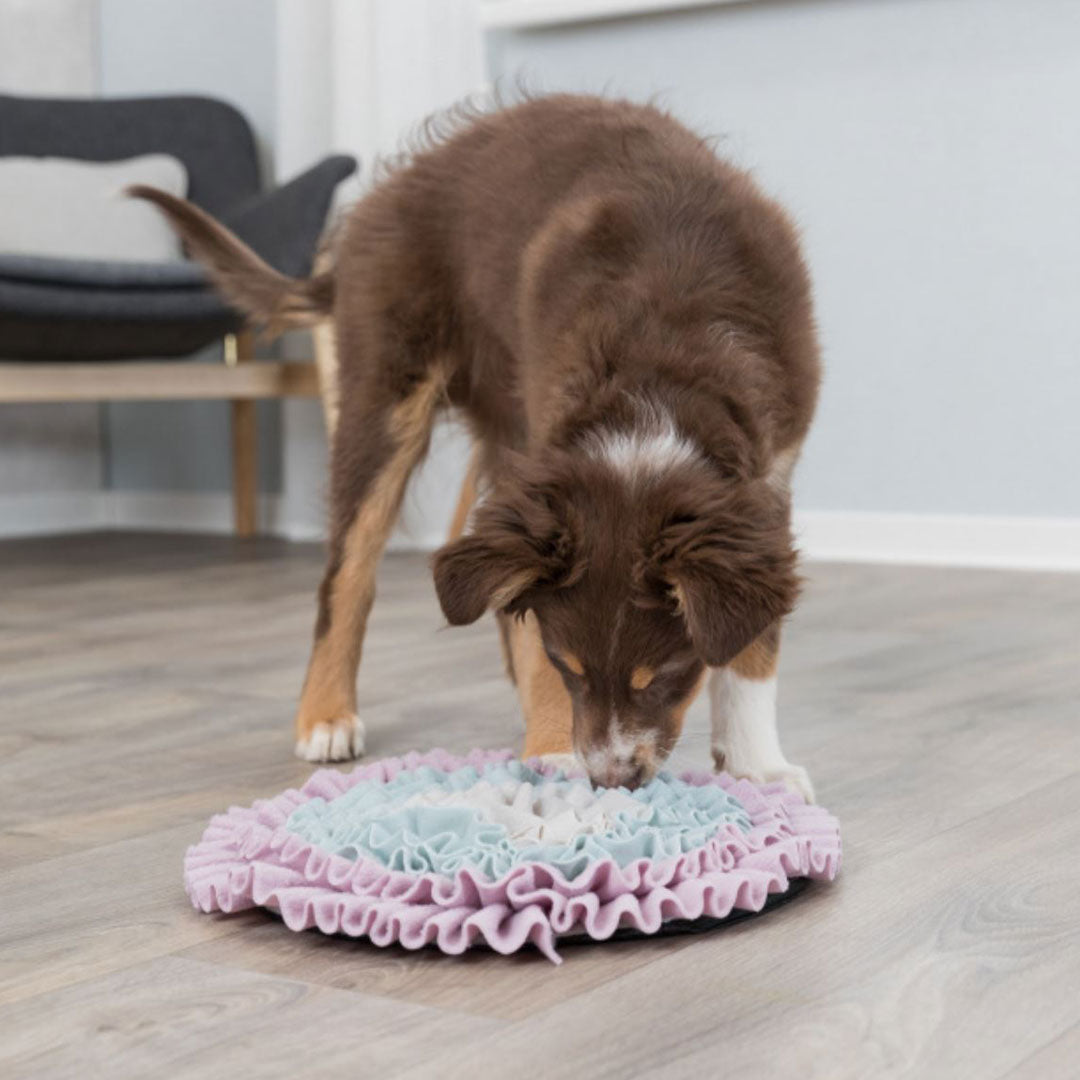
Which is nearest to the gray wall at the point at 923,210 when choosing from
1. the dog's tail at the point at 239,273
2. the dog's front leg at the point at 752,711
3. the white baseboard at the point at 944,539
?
the white baseboard at the point at 944,539

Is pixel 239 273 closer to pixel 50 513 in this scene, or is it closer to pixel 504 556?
pixel 504 556

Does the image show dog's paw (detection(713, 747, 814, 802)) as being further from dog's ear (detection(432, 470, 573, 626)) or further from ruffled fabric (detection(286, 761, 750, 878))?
dog's ear (detection(432, 470, 573, 626))

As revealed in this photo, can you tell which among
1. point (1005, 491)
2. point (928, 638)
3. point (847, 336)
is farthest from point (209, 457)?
point (928, 638)

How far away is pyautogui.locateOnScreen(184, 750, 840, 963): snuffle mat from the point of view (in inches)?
66.0

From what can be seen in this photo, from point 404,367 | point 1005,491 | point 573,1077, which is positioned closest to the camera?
point 573,1077

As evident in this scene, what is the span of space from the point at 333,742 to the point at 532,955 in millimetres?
1025

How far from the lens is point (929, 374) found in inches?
198

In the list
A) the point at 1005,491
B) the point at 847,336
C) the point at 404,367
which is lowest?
the point at 1005,491

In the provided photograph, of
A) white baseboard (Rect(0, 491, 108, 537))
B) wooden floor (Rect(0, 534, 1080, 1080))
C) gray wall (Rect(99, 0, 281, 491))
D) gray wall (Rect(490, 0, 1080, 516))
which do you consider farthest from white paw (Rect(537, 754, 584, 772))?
white baseboard (Rect(0, 491, 108, 537))

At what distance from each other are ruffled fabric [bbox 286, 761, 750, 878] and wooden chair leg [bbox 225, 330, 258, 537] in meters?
4.07

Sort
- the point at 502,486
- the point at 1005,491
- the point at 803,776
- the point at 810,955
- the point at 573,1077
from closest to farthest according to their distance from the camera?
the point at 573,1077 < the point at 810,955 < the point at 502,486 < the point at 803,776 < the point at 1005,491

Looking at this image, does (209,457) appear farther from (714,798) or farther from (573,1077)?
(573,1077)

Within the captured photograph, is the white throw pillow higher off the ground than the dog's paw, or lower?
higher

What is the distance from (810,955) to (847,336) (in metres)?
3.71
